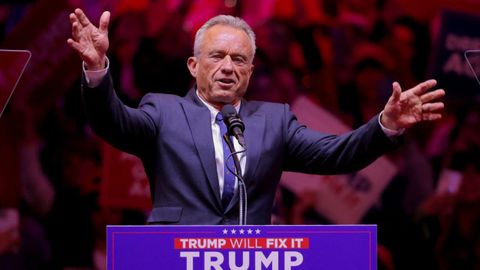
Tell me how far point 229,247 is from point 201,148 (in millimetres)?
439

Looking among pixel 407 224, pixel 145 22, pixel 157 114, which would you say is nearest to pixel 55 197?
pixel 145 22

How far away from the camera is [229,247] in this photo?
7.14 ft

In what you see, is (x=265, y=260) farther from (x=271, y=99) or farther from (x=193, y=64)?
(x=271, y=99)

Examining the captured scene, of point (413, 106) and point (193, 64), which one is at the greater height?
point (193, 64)

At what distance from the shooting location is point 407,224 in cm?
481

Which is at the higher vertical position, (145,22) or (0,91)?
(145,22)

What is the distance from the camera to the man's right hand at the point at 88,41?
239 cm

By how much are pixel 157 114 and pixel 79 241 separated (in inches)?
82.2

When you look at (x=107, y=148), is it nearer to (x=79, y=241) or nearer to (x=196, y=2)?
(x=79, y=241)

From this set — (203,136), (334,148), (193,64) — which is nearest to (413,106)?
(334,148)

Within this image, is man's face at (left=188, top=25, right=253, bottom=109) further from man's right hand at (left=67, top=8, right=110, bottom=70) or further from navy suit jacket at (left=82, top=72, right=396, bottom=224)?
man's right hand at (left=67, top=8, right=110, bottom=70)

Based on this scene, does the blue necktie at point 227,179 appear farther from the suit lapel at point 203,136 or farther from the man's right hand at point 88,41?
the man's right hand at point 88,41

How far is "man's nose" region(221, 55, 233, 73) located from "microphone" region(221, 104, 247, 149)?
188 mm

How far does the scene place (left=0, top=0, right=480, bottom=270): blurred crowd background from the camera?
4574 millimetres
